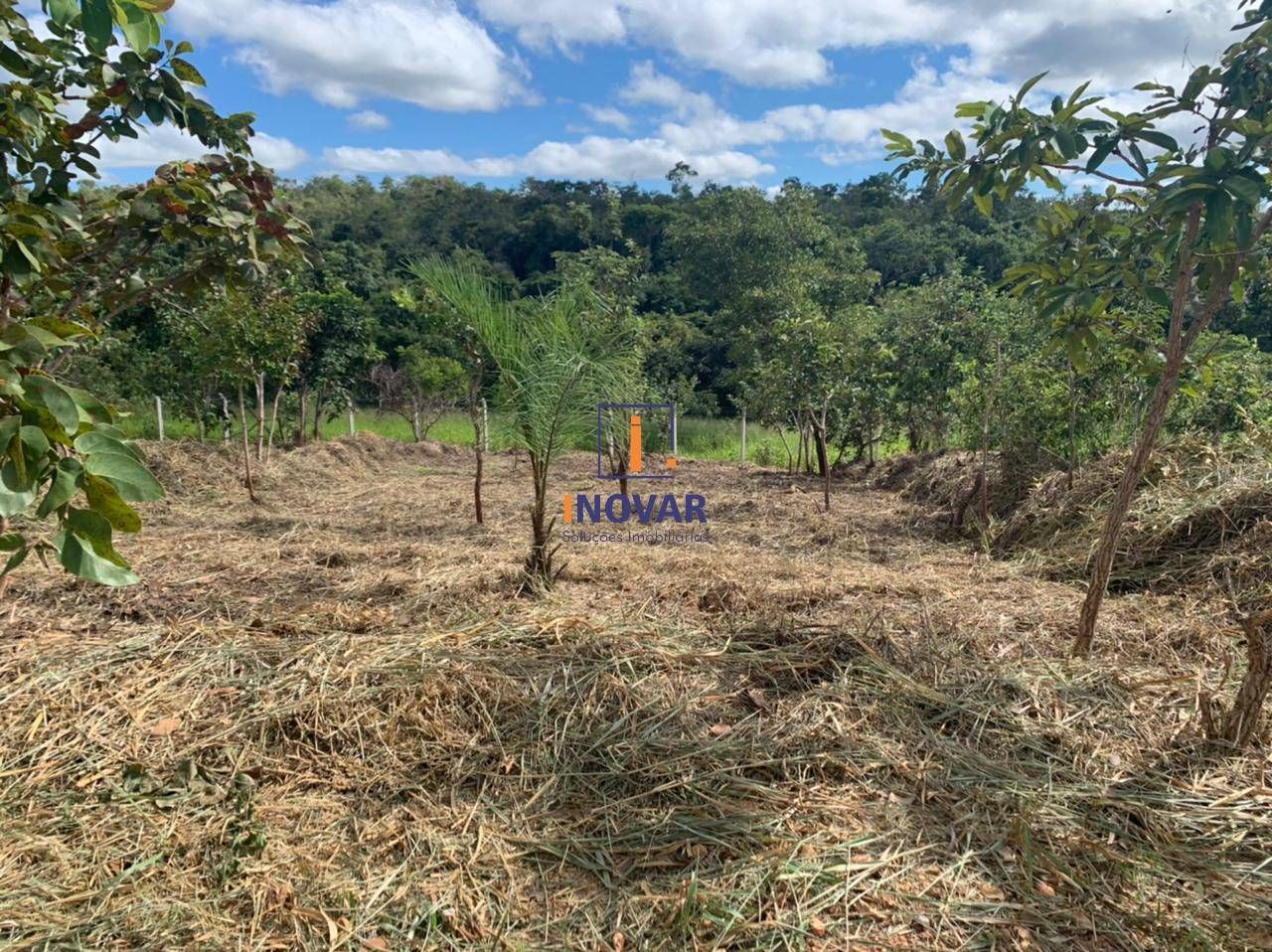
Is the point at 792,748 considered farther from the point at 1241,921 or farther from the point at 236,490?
the point at 236,490

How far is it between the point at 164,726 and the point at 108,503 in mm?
1891

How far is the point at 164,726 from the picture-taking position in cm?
245

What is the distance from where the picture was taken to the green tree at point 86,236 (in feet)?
3.24

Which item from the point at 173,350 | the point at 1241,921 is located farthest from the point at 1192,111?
the point at 173,350

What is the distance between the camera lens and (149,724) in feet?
8.09

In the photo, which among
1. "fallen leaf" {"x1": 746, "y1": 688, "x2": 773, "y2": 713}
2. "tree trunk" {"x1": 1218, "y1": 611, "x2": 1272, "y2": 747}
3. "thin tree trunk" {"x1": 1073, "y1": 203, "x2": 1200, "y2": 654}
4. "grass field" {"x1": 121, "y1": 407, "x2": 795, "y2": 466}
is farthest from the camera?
"grass field" {"x1": 121, "y1": 407, "x2": 795, "y2": 466}

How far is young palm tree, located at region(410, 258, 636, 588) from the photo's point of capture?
410 cm

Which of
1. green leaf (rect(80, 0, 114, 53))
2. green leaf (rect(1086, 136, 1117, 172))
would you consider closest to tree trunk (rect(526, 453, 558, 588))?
green leaf (rect(1086, 136, 1117, 172))

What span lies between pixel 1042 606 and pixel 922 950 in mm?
2931

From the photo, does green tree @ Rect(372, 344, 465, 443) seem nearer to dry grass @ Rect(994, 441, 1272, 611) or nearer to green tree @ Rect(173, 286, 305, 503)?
green tree @ Rect(173, 286, 305, 503)

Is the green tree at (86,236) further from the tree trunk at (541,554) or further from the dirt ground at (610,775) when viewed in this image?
the tree trunk at (541,554)

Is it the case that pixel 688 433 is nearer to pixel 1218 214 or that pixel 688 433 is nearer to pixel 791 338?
pixel 791 338
